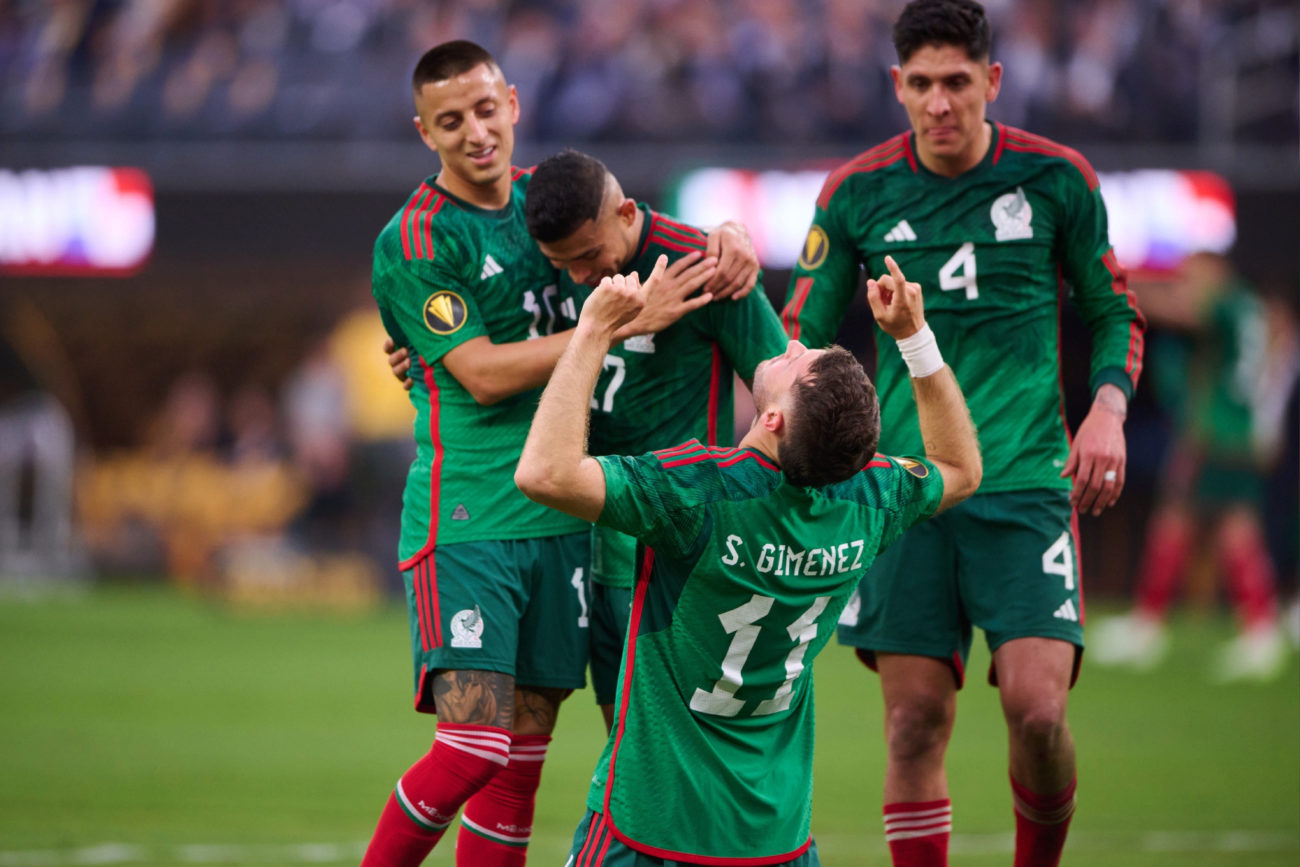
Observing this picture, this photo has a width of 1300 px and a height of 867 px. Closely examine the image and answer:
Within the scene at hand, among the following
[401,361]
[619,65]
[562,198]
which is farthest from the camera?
[619,65]

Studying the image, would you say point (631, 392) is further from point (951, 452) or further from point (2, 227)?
point (2, 227)

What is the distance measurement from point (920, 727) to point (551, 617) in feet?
3.64

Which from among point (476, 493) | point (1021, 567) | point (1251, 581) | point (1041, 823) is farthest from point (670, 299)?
point (1251, 581)

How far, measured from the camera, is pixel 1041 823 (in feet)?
14.6

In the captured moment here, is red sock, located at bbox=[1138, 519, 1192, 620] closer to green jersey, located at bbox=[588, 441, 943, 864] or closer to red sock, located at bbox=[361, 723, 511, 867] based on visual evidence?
red sock, located at bbox=[361, 723, 511, 867]

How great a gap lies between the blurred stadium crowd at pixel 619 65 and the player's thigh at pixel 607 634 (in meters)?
10.7

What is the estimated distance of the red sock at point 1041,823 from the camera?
439cm

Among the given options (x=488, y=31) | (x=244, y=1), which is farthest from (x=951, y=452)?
(x=244, y=1)

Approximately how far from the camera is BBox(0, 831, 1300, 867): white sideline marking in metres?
5.46

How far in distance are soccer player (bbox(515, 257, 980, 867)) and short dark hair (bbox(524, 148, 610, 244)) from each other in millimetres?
711

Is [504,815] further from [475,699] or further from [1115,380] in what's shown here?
[1115,380]

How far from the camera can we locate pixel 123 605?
49.3 ft

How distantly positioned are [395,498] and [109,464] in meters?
3.93

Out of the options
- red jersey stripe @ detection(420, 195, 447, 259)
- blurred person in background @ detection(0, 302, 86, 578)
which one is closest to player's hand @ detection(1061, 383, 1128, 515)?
red jersey stripe @ detection(420, 195, 447, 259)
